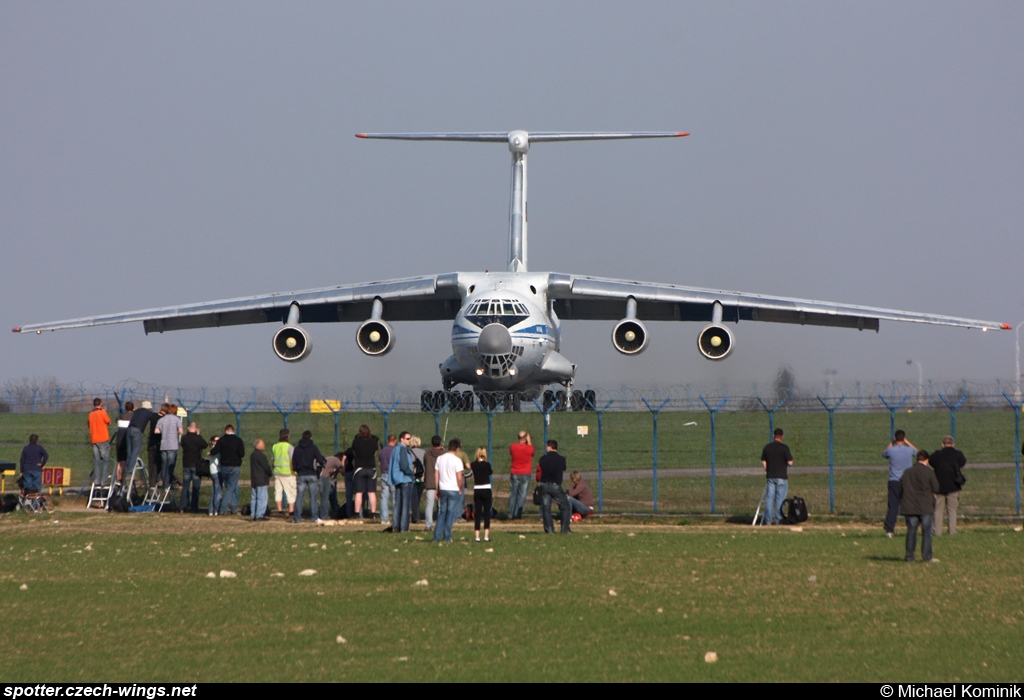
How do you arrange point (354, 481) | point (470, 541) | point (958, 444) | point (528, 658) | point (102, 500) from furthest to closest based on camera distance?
point (958, 444) → point (102, 500) → point (354, 481) → point (470, 541) → point (528, 658)

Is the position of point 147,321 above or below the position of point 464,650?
above

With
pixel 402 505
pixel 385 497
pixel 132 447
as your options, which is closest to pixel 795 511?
pixel 402 505

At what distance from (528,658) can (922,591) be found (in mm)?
4251

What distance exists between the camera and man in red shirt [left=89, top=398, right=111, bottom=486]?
19781 mm

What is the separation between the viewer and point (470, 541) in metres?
15.1

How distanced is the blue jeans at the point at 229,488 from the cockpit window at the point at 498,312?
30.6 ft

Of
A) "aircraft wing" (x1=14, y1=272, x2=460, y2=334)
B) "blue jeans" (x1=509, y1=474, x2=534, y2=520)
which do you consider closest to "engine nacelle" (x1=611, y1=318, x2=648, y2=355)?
"aircraft wing" (x1=14, y1=272, x2=460, y2=334)

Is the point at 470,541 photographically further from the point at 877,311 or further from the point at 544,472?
the point at 877,311

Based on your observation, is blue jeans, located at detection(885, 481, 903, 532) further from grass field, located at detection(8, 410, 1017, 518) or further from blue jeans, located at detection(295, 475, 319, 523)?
blue jeans, located at detection(295, 475, 319, 523)

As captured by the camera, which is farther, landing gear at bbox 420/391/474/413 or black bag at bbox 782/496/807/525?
landing gear at bbox 420/391/474/413

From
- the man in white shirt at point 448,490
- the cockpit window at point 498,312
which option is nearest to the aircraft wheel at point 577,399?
the cockpit window at point 498,312

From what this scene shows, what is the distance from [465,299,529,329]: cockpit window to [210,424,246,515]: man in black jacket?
923cm

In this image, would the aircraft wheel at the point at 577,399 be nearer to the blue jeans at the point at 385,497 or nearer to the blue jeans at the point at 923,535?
the blue jeans at the point at 385,497

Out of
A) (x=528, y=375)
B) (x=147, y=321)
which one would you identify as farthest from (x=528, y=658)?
(x=147, y=321)
